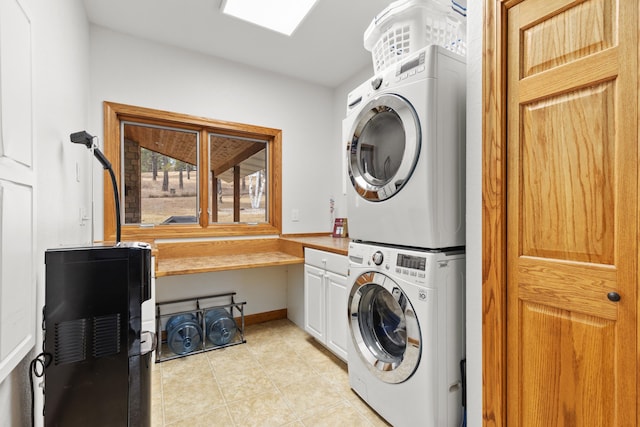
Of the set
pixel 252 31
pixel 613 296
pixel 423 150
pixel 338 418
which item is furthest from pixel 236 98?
pixel 613 296

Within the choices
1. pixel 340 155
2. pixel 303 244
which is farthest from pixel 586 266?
pixel 340 155

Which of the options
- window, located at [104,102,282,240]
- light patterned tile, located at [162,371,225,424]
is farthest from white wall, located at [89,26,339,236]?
light patterned tile, located at [162,371,225,424]

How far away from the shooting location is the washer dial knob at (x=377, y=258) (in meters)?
1.60

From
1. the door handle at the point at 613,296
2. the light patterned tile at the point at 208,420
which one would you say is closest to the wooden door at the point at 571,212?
the door handle at the point at 613,296

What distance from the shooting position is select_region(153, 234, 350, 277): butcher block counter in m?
2.29

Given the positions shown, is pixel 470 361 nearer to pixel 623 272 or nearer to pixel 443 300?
pixel 443 300

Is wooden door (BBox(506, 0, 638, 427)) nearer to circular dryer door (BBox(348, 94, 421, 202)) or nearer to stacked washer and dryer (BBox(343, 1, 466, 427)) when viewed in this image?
stacked washer and dryer (BBox(343, 1, 466, 427))

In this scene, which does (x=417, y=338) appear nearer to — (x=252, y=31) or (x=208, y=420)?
(x=208, y=420)

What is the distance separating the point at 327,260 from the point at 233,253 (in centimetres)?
113

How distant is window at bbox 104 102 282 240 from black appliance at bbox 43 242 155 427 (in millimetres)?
1734

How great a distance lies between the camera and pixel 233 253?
2.94m

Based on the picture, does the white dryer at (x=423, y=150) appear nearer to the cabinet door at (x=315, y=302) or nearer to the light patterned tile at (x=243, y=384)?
the cabinet door at (x=315, y=302)

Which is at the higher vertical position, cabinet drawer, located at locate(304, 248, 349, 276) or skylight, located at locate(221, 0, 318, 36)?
skylight, located at locate(221, 0, 318, 36)

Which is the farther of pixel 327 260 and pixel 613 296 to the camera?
pixel 327 260
